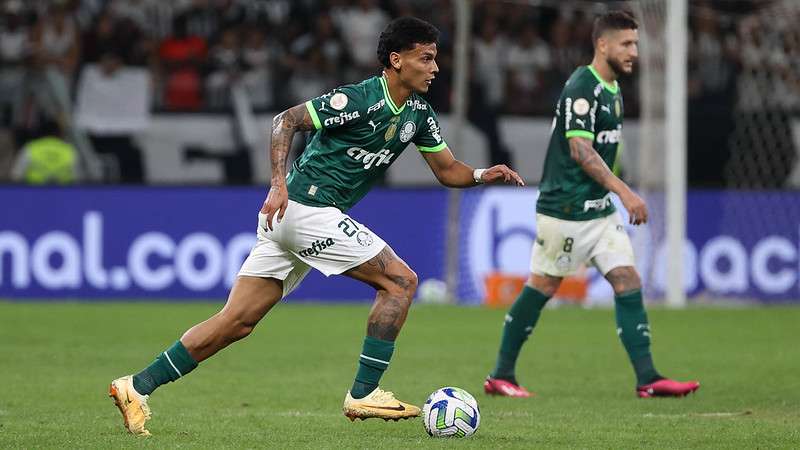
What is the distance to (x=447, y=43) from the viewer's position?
21.9 metres

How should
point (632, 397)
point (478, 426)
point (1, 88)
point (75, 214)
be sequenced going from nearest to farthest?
1. point (478, 426)
2. point (632, 397)
3. point (75, 214)
4. point (1, 88)

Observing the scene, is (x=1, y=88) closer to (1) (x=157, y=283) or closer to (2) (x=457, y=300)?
(1) (x=157, y=283)

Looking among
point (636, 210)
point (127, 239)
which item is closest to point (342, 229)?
point (636, 210)

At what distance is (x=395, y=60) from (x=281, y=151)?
82 cm

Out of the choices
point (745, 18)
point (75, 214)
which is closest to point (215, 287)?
point (75, 214)

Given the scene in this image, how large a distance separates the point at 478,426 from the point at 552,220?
2.45 meters

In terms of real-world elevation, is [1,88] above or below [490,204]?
above

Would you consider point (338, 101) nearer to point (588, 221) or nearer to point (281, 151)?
point (281, 151)

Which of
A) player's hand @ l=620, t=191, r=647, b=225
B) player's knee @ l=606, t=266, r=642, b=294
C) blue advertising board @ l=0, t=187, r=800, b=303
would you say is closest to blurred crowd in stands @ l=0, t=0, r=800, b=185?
blue advertising board @ l=0, t=187, r=800, b=303

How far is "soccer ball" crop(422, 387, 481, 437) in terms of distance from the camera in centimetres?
738

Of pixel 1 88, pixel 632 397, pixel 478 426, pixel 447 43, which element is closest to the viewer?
pixel 478 426

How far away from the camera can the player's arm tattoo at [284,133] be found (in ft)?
24.2

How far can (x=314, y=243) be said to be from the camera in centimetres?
761

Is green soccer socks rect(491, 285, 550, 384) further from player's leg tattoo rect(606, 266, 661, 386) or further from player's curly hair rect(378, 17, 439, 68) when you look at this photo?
player's curly hair rect(378, 17, 439, 68)
